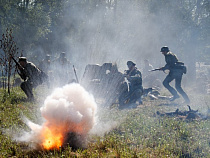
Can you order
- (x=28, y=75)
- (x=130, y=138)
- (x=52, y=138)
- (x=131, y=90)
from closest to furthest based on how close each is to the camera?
(x=52, y=138) → (x=130, y=138) → (x=28, y=75) → (x=131, y=90)

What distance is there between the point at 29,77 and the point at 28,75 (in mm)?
106

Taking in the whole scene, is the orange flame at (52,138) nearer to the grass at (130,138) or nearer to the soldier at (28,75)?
the grass at (130,138)

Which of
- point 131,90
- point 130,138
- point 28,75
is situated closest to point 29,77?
point 28,75

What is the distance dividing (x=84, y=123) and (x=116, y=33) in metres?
23.7

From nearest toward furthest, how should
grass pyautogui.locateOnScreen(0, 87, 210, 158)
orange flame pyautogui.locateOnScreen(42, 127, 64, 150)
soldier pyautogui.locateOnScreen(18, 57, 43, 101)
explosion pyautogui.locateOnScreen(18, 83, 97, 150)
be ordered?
grass pyautogui.locateOnScreen(0, 87, 210, 158) → orange flame pyautogui.locateOnScreen(42, 127, 64, 150) → explosion pyautogui.locateOnScreen(18, 83, 97, 150) → soldier pyautogui.locateOnScreen(18, 57, 43, 101)

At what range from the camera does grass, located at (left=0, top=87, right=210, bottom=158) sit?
4391 mm

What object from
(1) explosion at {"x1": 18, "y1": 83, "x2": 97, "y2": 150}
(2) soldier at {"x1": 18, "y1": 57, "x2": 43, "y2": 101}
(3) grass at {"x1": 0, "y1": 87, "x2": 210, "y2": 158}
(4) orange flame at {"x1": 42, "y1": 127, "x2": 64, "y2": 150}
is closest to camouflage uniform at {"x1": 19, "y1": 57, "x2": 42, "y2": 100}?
(2) soldier at {"x1": 18, "y1": 57, "x2": 43, "y2": 101}

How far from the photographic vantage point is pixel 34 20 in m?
23.5

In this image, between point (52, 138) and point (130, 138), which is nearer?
point (52, 138)

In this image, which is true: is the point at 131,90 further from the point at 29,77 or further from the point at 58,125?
the point at 58,125

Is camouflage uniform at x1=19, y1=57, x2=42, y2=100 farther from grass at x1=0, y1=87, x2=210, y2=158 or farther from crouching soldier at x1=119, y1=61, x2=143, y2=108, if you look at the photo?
crouching soldier at x1=119, y1=61, x2=143, y2=108

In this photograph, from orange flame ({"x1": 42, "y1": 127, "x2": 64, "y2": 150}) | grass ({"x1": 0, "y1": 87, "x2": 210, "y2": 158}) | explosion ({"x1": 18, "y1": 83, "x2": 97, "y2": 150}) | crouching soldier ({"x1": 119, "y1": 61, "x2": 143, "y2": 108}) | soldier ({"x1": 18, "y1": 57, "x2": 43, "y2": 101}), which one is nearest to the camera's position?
grass ({"x1": 0, "y1": 87, "x2": 210, "y2": 158})

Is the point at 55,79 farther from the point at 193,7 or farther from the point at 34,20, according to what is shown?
the point at 193,7

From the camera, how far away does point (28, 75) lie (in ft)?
30.9
